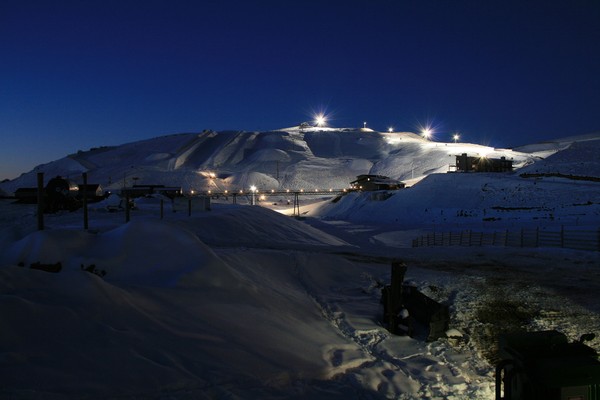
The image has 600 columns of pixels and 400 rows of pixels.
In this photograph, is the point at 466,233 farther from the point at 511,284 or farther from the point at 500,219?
the point at 511,284

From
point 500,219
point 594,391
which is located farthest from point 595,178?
point 594,391

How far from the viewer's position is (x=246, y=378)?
247 inches

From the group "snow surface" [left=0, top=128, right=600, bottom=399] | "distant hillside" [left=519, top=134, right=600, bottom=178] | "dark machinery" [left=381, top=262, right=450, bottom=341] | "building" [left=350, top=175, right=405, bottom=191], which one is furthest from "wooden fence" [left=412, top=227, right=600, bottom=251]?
"building" [left=350, top=175, right=405, bottom=191]

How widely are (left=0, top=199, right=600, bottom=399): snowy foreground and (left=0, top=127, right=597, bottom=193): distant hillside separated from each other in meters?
104

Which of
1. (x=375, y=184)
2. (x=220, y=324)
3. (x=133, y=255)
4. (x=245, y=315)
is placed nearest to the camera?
(x=220, y=324)

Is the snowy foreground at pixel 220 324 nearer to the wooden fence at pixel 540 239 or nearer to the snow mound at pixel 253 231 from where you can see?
the snow mound at pixel 253 231

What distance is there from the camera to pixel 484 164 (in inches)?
3125

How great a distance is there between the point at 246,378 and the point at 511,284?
Result: 12275 mm

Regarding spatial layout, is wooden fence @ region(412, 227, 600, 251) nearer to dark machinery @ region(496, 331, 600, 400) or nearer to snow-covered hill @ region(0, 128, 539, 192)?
dark machinery @ region(496, 331, 600, 400)

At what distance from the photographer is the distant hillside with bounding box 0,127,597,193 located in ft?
445

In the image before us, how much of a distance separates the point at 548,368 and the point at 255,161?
168 meters

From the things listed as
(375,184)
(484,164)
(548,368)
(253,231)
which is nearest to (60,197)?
(253,231)

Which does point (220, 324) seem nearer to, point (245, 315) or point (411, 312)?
point (245, 315)

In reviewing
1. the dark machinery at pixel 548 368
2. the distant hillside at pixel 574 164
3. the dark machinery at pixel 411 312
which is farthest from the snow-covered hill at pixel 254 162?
the dark machinery at pixel 548 368
